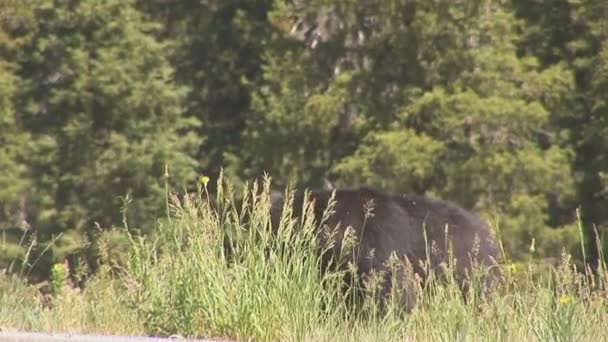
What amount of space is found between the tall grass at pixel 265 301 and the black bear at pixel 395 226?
83.4 inches

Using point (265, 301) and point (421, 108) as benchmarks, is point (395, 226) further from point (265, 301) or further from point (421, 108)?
point (421, 108)

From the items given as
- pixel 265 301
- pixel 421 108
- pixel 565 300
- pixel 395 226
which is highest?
pixel 565 300

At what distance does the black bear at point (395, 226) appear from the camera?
11234 millimetres

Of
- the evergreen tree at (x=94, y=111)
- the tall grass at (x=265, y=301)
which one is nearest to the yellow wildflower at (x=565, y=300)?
the tall grass at (x=265, y=301)

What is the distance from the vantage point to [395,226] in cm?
1147

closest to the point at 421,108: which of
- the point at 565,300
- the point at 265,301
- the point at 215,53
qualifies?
the point at 215,53

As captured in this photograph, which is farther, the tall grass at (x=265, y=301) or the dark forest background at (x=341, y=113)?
the dark forest background at (x=341, y=113)

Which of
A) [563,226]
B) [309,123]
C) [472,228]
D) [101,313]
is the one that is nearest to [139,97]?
[309,123]

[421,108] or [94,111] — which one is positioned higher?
[421,108]

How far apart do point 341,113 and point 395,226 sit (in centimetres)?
1896

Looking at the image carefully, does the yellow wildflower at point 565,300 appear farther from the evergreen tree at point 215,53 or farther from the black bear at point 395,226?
the evergreen tree at point 215,53

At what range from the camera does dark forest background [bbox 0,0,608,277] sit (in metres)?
28.3

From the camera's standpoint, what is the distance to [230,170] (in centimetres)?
3259

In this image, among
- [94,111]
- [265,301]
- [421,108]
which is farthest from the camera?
[94,111]
